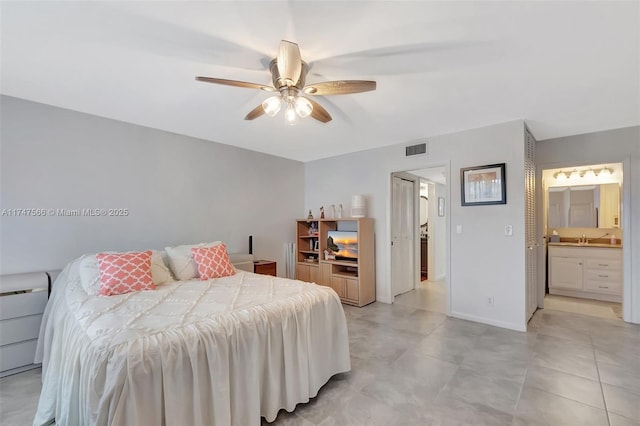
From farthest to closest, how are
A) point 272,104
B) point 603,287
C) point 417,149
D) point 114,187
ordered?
1. point 603,287
2. point 417,149
3. point 114,187
4. point 272,104

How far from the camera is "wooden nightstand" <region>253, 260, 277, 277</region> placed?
427cm

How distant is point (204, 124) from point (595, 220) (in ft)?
21.3

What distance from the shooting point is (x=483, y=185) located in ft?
11.7

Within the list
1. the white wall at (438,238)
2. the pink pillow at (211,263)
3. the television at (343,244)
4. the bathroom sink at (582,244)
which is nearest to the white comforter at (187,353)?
the pink pillow at (211,263)

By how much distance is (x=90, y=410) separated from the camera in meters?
1.23

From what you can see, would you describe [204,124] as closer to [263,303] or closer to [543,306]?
[263,303]

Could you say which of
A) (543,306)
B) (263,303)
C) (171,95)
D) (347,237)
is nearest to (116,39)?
(171,95)

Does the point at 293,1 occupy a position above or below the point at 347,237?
above

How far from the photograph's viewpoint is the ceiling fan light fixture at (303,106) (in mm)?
2100

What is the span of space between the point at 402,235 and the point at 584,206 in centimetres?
324

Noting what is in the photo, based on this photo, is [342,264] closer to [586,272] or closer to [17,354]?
[17,354]

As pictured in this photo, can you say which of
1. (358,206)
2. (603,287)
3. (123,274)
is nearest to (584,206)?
(603,287)

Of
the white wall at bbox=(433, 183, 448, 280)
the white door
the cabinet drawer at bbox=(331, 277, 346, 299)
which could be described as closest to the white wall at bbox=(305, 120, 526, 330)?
the white door

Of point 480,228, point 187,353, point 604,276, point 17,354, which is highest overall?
point 480,228
